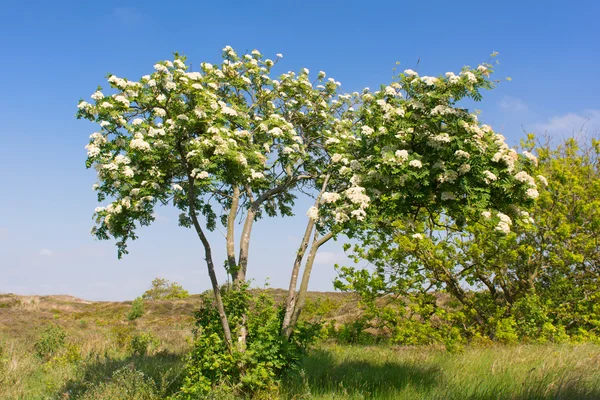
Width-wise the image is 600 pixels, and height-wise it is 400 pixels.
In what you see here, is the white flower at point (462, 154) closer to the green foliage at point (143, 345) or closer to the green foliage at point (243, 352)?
the green foliage at point (243, 352)

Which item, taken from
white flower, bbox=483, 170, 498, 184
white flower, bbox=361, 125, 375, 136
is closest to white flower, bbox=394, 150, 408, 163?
white flower, bbox=361, 125, 375, 136

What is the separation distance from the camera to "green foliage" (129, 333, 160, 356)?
1894 cm

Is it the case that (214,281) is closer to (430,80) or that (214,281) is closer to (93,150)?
(93,150)

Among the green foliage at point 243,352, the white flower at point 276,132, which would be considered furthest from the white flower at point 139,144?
the green foliage at point 243,352

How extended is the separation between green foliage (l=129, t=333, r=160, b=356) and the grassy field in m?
0.04

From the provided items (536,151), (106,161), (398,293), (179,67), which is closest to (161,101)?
(179,67)

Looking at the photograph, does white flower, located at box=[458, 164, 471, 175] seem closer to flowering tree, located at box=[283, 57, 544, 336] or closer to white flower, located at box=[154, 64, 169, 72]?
flowering tree, located at box=[283, 57, 544, 336]

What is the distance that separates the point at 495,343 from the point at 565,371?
18.3ft

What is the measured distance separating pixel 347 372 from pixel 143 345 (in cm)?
1006

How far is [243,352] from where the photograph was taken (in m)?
11.0

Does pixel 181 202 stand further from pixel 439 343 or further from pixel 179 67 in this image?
pixel 439 343

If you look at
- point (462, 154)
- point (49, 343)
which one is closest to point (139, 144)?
point (462, 154)

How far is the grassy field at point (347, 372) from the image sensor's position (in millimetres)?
10055

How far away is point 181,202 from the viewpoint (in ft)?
43.2
